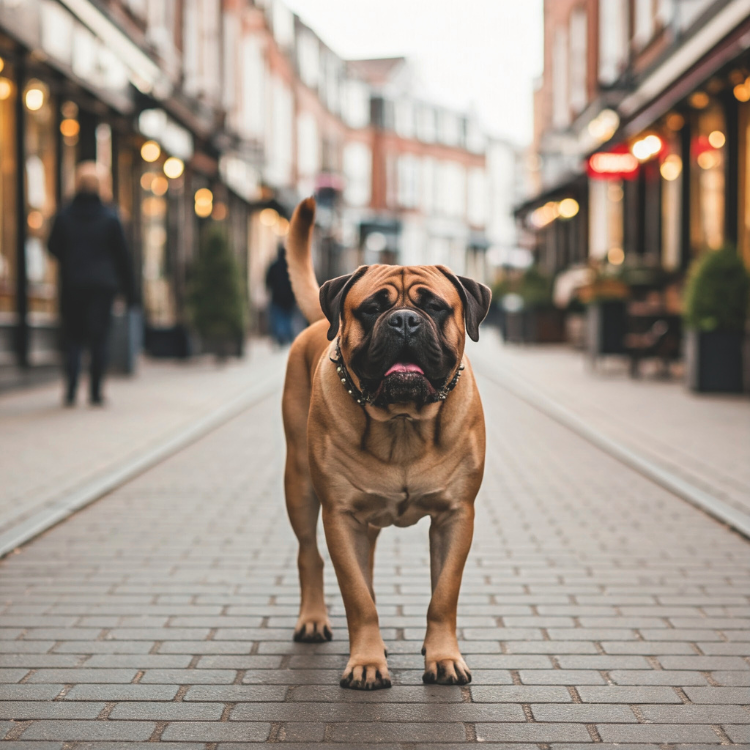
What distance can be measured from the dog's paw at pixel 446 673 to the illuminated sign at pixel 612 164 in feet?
54.9

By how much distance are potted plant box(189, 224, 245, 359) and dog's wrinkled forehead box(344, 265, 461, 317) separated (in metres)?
14.6

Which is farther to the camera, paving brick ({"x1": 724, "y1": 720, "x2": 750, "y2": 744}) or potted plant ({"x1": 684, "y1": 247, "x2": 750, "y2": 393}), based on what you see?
potted plant ({"x1": 684, "y1": 247, "x2": 750, "y2": 393})

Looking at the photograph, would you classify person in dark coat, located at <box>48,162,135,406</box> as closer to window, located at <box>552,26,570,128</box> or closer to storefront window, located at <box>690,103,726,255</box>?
storefront window, located at <box>690,103,726,255</box>

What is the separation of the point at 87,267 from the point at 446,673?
8.07 m

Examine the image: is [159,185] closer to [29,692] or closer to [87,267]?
[87,267]

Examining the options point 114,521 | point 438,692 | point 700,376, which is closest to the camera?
point 438,692

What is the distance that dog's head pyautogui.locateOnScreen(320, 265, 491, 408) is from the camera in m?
2.97

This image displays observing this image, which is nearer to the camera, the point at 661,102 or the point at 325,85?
the point at 661,102

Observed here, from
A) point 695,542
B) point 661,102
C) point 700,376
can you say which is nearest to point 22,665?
point 695,542

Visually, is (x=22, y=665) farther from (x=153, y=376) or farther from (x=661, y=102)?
(x=661, y=102)

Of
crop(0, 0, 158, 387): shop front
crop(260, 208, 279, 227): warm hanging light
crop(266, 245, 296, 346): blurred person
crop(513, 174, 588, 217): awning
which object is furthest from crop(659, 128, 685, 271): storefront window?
crop(260, 208, 279, 227): warm hanging light

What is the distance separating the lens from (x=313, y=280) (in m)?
4.16

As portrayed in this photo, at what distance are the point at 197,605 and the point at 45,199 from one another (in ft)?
35.7

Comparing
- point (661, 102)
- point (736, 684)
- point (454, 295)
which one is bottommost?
point (736, 684)
